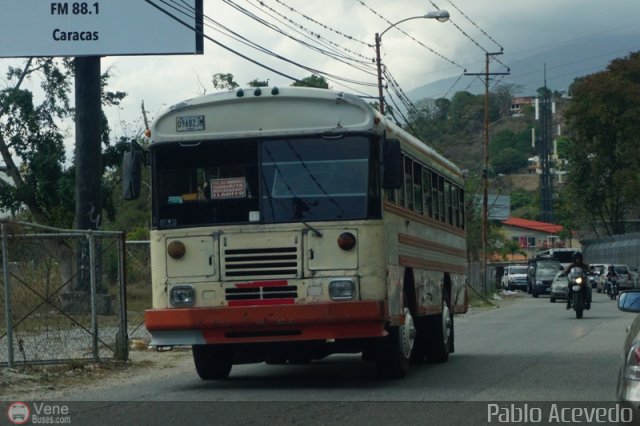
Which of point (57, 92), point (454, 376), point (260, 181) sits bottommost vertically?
point (454, 376)

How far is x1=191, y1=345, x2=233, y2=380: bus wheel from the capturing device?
1448 centimetres

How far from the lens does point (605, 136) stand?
72.1 meters

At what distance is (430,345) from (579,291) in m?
14.2

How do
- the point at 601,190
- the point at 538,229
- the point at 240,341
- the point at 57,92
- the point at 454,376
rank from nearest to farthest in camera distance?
the point at 240,341 → the point at 454,376 → the point at 57,92 → the point at 601,190 → the point at 538,229

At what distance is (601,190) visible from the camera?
248 feet

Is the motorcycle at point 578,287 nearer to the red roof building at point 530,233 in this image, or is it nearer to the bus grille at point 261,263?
the bus grille at point 261,263

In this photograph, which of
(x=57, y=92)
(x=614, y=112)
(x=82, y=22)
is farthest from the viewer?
(x=614, y=112)

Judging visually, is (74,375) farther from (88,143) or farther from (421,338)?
(88,143)

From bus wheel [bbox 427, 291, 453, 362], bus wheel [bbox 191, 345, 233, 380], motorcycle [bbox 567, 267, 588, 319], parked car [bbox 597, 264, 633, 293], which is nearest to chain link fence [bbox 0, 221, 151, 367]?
bus wheel [bbox 191, 345, 233, 380]

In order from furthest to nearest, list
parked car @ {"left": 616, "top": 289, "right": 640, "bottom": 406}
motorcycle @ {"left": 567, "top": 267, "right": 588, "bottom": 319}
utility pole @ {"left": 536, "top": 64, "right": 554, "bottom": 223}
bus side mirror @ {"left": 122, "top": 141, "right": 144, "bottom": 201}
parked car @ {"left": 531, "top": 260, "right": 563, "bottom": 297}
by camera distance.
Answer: utility pole @ {"left": 536, "top": 64, "right": 554, "bottom": 223} < parked car @ {"left": 531, "top": 260, "right": 563, "bottom": 297} < motorcycle @ {"left": 567, "top": 267, "right": 588, "bottom": 319} < bus side mirror @ {"left": 122, "top": 141, "right": 144, "bottom": 201} < parked car @ {"left": 616, "top": 289, "right": 640, "bottom": 406}

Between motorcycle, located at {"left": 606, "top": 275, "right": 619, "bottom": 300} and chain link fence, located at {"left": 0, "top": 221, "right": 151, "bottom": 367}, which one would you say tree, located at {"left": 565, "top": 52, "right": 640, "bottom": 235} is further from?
chain link fence, located at {"left": 0, "top": 221, "right": 151, "bottom": 367}

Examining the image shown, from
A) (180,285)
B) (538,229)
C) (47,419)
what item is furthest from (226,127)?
(538,229)

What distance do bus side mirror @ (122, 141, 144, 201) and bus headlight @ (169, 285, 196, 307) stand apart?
3.72ft

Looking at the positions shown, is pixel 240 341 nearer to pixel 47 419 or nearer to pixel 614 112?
pixel 47 419
